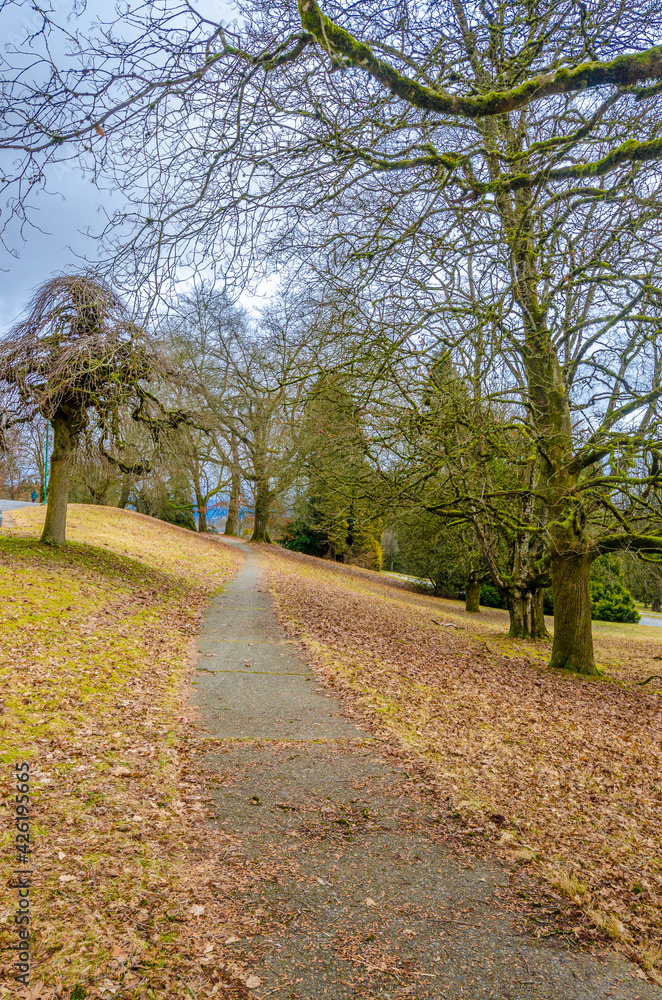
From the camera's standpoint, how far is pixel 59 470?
12383 mm

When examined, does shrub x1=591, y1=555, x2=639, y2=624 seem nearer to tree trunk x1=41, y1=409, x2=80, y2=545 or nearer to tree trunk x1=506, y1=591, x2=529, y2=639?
tree trunk x1=506, y1=591, x2=529, y2=639

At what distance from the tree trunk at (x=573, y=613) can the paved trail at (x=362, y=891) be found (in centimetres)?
610

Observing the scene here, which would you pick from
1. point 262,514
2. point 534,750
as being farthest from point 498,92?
point 262,514

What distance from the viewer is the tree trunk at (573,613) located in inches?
396

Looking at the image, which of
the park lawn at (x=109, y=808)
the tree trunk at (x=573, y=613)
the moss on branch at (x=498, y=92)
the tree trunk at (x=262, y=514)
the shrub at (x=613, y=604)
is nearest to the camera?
the park lawn at (x=109, y=808)

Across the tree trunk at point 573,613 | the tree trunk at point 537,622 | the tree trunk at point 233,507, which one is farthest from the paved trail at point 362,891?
the tree trunk at point 233,507

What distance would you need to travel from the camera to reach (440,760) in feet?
16.5

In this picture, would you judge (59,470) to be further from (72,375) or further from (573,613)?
(573,613)

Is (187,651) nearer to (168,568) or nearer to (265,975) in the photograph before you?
(265,975)

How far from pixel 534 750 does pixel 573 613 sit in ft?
17.0

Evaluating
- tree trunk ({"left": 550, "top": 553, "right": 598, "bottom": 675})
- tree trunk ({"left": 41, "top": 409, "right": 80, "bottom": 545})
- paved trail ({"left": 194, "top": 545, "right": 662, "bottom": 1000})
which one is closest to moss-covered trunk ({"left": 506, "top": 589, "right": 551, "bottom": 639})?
tree trunk ({"left": 550, "top": 553, "right": 598, "bottom": 675})

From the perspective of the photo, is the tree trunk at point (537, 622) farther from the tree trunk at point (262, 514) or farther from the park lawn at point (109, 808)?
the tree trunk at point (262, 514)

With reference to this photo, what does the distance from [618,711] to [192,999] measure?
7.43 m

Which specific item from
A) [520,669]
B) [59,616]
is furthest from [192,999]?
[520,669]
